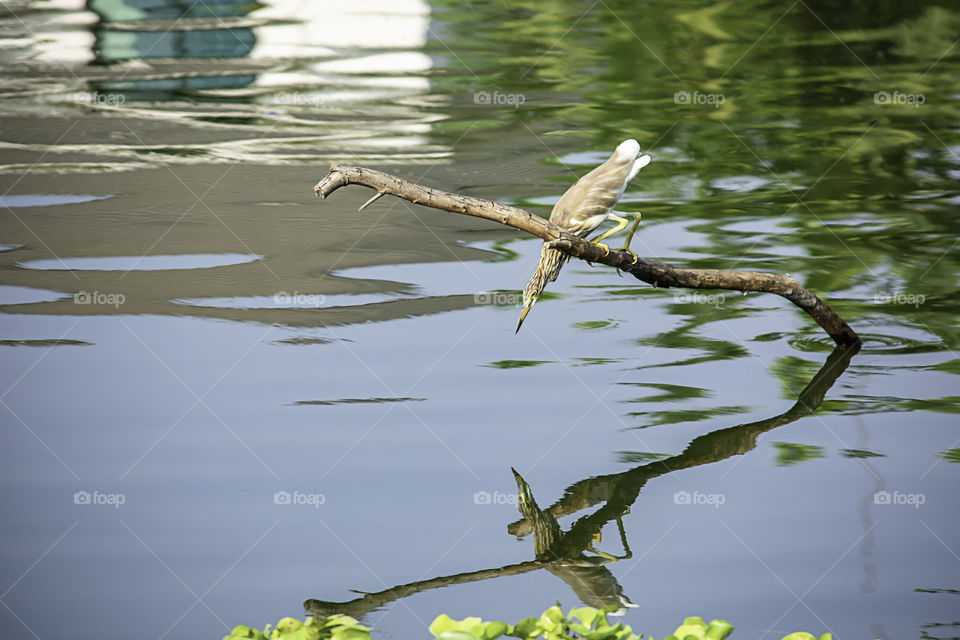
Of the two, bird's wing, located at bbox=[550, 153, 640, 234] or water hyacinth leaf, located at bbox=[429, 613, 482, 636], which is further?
bird's wing, located at bbox=[550, 153, 640, 234]

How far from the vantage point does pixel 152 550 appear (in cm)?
439

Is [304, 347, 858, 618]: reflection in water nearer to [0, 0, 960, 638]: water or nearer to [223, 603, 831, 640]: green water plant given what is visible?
[0, 0, 960, 638]: water

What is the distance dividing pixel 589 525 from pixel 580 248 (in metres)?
1.22

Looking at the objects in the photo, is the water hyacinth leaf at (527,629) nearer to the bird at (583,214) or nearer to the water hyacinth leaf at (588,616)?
the water hyacinth leaf at (588,616)

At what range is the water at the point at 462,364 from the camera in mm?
4141

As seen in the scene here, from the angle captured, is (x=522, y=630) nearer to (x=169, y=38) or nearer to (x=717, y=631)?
(x=717, y=631)

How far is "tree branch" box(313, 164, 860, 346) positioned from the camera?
4.52 m

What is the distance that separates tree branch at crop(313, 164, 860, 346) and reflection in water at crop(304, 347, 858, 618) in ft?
1.90

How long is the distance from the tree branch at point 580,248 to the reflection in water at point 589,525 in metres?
0.58

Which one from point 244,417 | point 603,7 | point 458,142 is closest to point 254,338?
point 244,417

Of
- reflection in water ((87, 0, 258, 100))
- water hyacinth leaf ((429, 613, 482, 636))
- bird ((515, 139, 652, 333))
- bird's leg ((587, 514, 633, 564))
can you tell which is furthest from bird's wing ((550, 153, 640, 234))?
reflection in water ((87, 0, 258, 100))

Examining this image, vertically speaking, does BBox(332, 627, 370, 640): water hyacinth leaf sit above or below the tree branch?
below

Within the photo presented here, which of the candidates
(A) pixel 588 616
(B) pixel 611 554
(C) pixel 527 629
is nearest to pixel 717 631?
(A) pixel 588 616

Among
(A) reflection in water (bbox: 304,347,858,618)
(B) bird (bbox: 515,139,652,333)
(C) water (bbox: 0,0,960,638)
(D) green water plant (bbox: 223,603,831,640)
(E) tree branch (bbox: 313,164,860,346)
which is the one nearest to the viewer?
(D) green water plant (bbox: 223,603,831,640)
